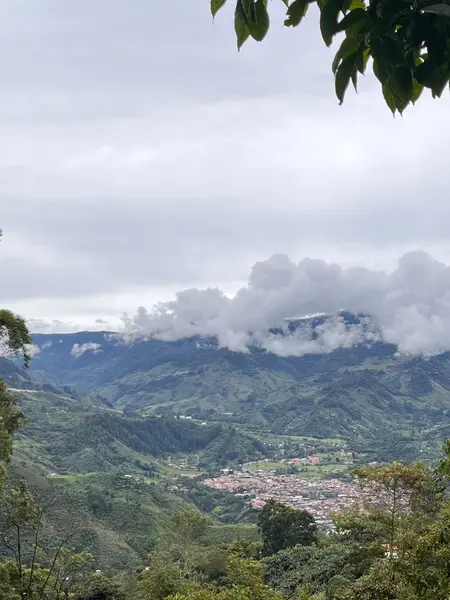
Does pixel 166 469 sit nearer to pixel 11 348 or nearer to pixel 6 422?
pixel 11 348

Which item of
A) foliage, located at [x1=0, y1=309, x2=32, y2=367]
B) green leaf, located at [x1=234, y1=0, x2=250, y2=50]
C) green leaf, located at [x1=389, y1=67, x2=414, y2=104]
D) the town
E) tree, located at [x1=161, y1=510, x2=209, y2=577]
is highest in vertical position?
green leaf, located at [x1=234, y1=0, x2=250, y2=50]

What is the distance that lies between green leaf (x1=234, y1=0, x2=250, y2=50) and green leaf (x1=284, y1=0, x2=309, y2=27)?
140mm

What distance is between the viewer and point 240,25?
1578 mm

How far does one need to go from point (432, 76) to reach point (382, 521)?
1379 centimetres

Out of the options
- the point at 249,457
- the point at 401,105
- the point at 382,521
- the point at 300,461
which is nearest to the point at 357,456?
the point at 300,461

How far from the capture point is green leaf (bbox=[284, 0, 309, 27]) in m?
Result: 1.48

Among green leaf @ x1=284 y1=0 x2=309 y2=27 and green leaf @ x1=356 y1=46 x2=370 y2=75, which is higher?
green leaf @ x1=284 y1=0 x2=309 y2=27

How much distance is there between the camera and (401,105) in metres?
1.48

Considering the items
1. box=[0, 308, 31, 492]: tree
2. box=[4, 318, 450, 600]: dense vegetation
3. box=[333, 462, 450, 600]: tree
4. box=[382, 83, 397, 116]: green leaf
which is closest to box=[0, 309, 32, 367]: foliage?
box=[0, 308, 31, 492]: tree

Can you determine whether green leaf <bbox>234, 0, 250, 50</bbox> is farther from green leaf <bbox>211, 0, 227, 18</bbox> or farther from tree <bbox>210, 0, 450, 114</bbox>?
tree <bbox>210, 0, 450, 114</bbox>

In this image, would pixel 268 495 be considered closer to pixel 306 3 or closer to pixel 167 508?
pixel 167 508

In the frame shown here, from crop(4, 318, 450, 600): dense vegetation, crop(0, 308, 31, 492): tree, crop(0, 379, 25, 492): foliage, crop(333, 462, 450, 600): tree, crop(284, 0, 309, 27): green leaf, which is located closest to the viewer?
crop(284, 0, 309, 27): green leaf

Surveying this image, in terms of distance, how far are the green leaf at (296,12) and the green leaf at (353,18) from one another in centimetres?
17

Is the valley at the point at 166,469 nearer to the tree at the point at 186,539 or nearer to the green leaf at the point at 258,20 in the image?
the tree at the point at 186,539
